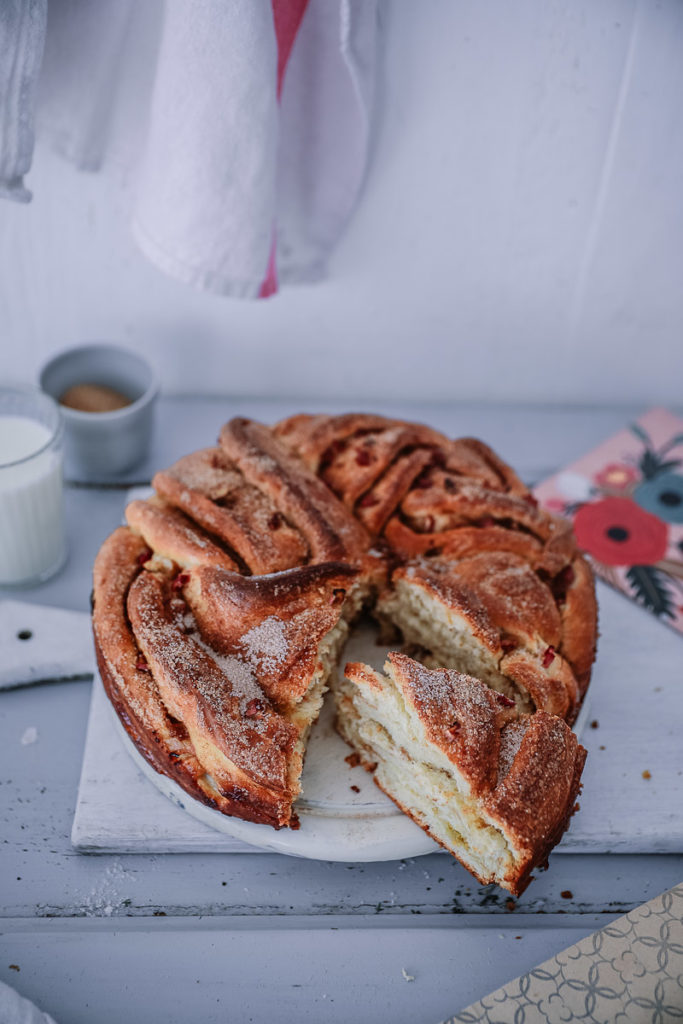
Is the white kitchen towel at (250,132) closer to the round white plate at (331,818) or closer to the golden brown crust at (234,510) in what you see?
the golden brown crust at (234,510)

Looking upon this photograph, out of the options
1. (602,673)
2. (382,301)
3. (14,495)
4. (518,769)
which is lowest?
(602,673)

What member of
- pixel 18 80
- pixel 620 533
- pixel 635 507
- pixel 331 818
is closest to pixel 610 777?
pixel 331 818

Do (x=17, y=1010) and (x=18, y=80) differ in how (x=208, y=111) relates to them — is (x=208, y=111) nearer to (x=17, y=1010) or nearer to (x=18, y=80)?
(x=18, y=80)

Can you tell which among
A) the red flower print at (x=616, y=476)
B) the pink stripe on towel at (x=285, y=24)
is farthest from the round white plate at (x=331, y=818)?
the pink stripe on towel at (x=285, y=24)

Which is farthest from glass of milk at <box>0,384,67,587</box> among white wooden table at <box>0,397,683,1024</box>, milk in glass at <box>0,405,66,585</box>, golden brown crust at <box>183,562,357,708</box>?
golden brown crust at <box>183,562,357,708</box>

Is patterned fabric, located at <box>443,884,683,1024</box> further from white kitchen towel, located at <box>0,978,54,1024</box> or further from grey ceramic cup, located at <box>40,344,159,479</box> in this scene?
grey ceramic cup, located at <box>40,344,159,479</box>

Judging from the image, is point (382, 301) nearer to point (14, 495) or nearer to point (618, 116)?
point (618, 116)

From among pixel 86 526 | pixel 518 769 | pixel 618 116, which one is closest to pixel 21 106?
pixel 86 526
